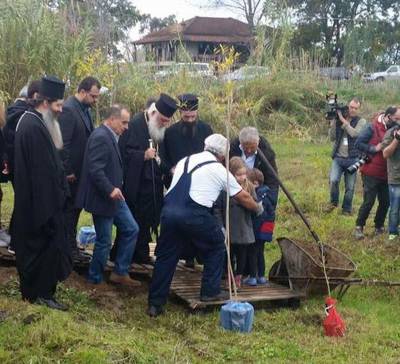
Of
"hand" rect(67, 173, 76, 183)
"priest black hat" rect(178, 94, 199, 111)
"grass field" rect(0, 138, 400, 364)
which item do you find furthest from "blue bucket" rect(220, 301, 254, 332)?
"priest black hat" rect(178, 94, 199, 111)

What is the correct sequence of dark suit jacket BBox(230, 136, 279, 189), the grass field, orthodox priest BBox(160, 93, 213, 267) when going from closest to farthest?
the grass field → dark suit jacket BBox(230, 136, 279, 189) → orthodox priest BBox(160, 93, 213, 267)

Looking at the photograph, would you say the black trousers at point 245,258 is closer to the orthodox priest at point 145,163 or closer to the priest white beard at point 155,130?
the orthodox priest at point 145,163

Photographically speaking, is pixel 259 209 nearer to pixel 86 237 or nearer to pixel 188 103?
pixel 188 103

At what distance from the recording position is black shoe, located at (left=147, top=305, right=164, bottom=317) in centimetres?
590

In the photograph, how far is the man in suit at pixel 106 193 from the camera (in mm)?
5996

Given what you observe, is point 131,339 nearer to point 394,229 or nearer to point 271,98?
point 394,229

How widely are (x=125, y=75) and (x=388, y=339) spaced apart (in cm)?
1047

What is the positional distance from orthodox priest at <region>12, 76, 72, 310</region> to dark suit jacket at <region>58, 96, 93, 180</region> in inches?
36.5

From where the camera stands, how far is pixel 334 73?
2025cm

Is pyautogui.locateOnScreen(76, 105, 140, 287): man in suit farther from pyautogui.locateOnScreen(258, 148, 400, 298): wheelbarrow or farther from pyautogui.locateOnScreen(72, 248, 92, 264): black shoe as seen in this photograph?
pyautogui.locateOnScreen(258, 148, 400, 298): wheelbarrow

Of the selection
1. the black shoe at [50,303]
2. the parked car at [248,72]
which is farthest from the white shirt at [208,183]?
the parked car at [248,72]

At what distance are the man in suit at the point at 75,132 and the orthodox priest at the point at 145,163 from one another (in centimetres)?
49

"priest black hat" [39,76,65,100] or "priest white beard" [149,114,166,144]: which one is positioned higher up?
"priest black hat" [39,76,65,100]

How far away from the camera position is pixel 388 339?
18.9ft
